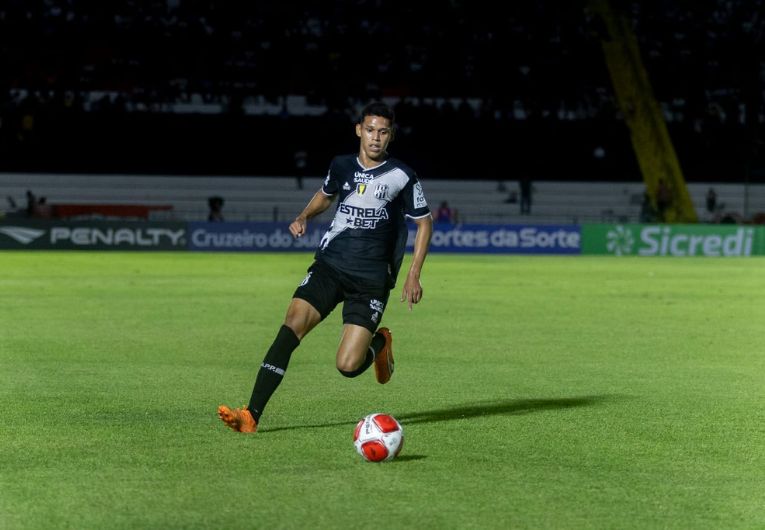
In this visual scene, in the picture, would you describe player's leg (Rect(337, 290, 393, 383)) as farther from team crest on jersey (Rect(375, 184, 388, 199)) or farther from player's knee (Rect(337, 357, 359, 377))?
team crest on jersey (Rect(375, 184, 388, 199))

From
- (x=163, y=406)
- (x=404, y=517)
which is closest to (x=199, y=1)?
(x=163, y=406)

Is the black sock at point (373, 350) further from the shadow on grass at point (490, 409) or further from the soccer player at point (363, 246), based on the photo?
the shadow on grass at point (490, 409)

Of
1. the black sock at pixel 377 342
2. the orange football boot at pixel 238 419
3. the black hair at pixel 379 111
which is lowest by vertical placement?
the orange football boot at pixel 238 419

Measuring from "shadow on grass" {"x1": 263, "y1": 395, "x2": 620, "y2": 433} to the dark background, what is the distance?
35473 millimetres

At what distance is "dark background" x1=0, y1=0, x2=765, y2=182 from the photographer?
4475 cm

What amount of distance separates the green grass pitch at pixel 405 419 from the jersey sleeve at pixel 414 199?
143cm

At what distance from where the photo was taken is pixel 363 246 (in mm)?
8383

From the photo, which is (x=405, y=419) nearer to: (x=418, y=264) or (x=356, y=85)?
(x=418, y=264)

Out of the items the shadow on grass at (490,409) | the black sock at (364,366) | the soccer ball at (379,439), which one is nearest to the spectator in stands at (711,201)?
the shadow on grass at (490,409)

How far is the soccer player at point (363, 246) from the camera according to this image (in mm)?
8180

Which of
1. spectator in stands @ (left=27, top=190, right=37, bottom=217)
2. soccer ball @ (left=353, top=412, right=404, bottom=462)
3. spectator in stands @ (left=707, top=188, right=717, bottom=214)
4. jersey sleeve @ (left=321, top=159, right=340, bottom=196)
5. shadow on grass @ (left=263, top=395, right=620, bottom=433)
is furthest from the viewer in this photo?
spectator in stands @ (left=707, top=188, right=717, bottom=214)

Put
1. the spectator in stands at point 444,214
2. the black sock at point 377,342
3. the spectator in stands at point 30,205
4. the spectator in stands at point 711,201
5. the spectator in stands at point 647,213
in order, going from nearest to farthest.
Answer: the black sock at point 377,342, the spectator in stands at point 30,205, the spectator in stands at point 647,213, the spectator in stands at point 444,214, the spectator in stands at point 711,201

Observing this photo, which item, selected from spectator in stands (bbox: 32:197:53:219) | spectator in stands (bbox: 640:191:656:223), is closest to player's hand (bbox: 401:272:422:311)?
spectator in stands (bbox: 32:197:53:219)

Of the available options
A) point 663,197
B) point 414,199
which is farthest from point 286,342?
point 663,197
